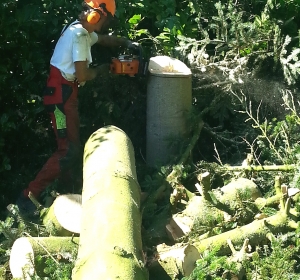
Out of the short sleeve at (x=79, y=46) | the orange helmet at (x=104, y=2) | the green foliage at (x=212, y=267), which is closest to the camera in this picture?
the green foliage at (x=212, y=267)

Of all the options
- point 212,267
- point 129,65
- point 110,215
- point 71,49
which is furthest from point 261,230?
point 71,49

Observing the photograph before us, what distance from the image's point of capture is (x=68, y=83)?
477 cm

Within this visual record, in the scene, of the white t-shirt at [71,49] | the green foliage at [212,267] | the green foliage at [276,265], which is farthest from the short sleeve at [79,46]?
the green foliage at [276,265]

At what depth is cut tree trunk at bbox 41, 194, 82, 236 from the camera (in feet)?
12.7

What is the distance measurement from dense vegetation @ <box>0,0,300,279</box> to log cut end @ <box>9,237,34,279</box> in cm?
134

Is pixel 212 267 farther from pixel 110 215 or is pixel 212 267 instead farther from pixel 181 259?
pixel 110 215

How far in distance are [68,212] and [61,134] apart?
108 cm

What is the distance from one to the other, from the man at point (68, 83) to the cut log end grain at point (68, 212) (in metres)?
0.67

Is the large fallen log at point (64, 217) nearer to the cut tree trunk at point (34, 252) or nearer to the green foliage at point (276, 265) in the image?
the cut tree trunk at point (34, 252)

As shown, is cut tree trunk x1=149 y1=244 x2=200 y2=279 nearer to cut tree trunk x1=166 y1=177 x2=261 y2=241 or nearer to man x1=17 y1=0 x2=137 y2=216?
cut tree trunk x1=166 y1=177 x2=261 y2=241

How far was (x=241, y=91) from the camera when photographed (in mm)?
5062

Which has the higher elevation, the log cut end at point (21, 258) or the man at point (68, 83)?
the man at point (68, 83)

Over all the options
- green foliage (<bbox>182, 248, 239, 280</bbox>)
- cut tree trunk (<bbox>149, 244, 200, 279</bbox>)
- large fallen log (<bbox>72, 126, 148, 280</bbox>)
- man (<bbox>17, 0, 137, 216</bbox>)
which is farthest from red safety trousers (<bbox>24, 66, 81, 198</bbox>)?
green foliage (<bbox>182, 248, 239, 280</bbox>)

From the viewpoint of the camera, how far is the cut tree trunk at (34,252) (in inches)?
134
